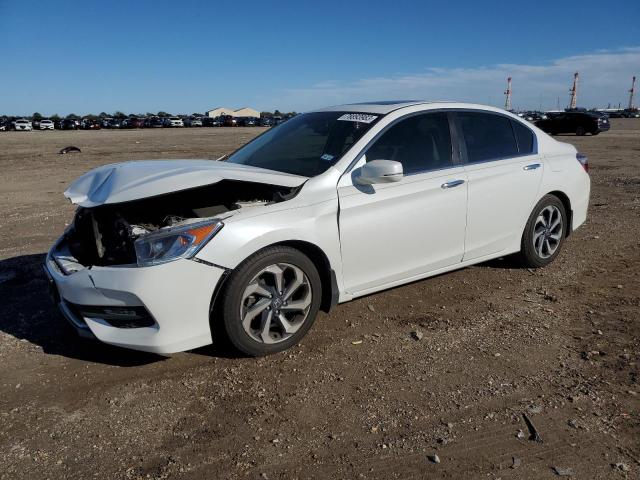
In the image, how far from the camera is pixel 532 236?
5.04 m

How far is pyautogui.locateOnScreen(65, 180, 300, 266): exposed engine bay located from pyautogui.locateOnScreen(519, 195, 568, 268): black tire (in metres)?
2.58

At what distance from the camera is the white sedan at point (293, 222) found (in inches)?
125

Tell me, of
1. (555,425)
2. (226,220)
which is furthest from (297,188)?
(555,425)

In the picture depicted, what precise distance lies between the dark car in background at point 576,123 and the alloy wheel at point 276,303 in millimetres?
29540

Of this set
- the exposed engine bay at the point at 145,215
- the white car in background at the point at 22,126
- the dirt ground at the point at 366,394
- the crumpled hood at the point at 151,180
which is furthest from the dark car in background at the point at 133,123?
the crumpled hood at the point at 151,180

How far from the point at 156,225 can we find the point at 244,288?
0.91 m

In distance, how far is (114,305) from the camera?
124 inches

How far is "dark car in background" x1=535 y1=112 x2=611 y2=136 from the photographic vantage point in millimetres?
29156

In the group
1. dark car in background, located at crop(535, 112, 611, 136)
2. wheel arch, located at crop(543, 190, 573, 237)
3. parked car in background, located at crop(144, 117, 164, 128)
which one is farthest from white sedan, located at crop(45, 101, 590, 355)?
parked car in background, located at crop(144, 117, 164, 128)

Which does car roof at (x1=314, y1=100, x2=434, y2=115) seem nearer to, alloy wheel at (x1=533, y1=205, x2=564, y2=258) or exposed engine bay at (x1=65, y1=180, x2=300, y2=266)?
exposed engine bay at (x1=65, y1=180, x2=300, y2=266)

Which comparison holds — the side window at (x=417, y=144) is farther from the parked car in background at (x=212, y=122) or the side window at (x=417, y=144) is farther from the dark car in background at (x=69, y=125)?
the parked car in background at (x=212, y=122)

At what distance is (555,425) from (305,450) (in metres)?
1.35

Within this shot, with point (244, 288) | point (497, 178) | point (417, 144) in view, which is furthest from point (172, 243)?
point (497, 178)

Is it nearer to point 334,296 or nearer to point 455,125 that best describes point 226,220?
point 334,296
